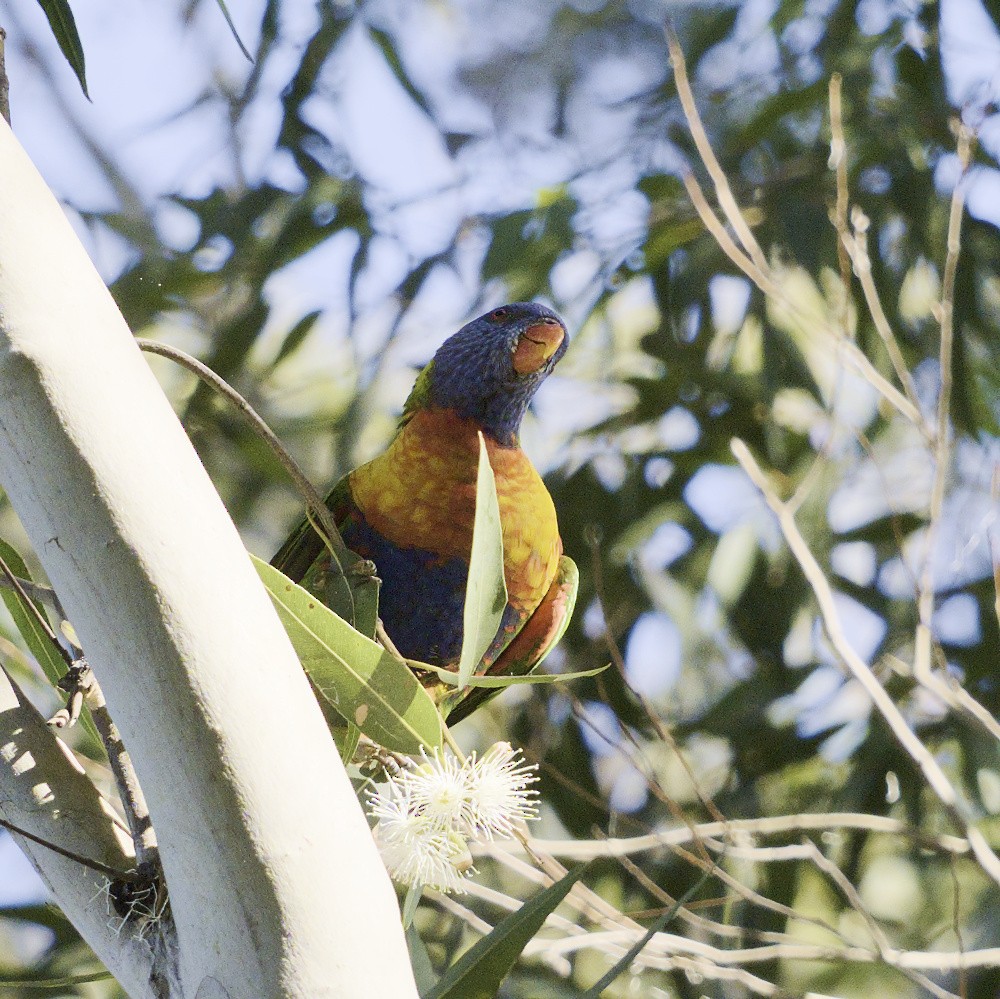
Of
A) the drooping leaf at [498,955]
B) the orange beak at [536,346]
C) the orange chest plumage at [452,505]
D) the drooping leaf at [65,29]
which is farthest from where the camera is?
the orange beak at [536,346]

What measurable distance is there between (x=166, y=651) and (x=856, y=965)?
1697 mm

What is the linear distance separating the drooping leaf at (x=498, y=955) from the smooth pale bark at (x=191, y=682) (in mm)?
165

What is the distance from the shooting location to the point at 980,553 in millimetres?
1883

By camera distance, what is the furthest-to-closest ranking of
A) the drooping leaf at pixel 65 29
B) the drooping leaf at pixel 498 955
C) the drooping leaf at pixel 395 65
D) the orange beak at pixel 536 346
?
1. the drooping leaf at pixel 395 65
2. the orange beak at pixel 536 346
3. the drooping leaf at pixel 65 29
4. the drooping leaf at pixel 498 955

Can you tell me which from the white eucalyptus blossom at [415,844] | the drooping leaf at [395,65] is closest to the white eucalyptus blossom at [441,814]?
the white eucalyptus blossom at [415,844]

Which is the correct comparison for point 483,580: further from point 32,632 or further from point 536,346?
point 536,346

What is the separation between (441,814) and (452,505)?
1.62ft

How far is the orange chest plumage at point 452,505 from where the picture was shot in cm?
110

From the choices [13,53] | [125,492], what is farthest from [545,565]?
[13,53]

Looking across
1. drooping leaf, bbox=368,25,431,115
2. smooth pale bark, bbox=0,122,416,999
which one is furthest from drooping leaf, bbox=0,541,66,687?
drooping leaf, bbox=368,25,431,115

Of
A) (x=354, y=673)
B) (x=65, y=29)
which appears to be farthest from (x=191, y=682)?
(x=65, y=29)

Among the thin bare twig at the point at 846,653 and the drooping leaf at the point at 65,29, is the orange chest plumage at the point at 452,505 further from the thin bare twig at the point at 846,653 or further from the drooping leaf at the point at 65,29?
the drooping leaf at the point at 65,29

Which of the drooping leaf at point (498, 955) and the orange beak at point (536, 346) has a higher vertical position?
the orange beak at point (536, 346)

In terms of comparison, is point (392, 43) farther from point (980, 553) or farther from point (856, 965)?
point (856, 965)
